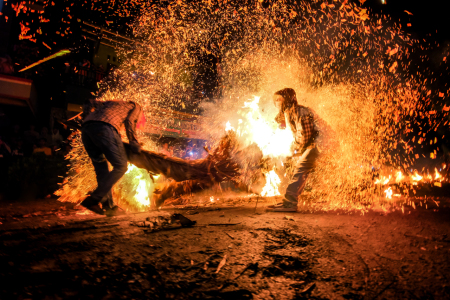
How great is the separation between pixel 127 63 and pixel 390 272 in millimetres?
18539

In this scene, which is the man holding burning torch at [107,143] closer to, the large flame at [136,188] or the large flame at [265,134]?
the large flame at [136,188]

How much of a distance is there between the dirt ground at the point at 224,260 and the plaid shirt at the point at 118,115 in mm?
1282

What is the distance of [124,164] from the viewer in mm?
3430

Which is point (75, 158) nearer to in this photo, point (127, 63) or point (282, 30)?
point (282, 30)

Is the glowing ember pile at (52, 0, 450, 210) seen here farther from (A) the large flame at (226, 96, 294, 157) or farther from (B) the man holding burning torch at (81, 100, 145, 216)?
(B) the man holding burning torch at (81, 100, 145, 216)

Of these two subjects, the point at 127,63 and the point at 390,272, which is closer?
the point at 390,272

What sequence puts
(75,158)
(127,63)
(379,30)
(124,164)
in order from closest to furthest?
1. (124,164)
2. (75,158)
3. (379,30)
4. (127,63)

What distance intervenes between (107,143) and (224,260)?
234 cm

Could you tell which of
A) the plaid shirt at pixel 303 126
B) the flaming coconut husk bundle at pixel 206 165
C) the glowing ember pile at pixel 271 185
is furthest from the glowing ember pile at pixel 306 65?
the plaid shirt at pixel 303 126

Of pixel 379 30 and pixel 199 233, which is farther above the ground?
pixel 379 30

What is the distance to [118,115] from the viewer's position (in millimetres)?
3422

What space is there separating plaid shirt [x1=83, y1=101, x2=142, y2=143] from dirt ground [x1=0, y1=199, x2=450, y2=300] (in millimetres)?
1282

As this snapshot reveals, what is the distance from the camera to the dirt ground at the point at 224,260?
138cm

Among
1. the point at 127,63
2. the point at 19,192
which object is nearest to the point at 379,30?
the point at 19,192
